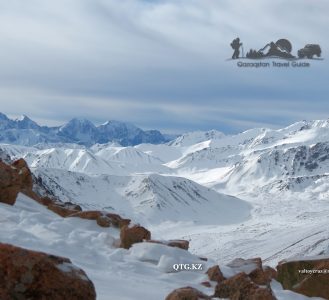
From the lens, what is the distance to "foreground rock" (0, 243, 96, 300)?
10.2 meters

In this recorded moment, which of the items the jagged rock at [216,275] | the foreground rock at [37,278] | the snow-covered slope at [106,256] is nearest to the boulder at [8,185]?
the snow-covered slope at [106,256]

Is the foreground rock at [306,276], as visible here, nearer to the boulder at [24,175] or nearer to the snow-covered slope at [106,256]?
the snow-covered slope at [106,256]

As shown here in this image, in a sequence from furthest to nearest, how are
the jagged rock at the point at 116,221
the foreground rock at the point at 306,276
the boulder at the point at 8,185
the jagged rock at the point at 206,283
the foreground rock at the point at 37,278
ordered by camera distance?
the jagged rock at the point at 116,221
the boulder at the point at 8,185
the foreground rock at the point at 306,276
the jagged rock at the point at 206,283
the foreground rock at the point at 37,278

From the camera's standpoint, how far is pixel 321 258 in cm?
2253

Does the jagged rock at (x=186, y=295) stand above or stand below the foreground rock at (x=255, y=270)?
above

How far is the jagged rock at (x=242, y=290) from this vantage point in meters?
15.9

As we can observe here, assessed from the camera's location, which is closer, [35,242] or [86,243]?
[35,242]

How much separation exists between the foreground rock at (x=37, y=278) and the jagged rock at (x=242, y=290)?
→ 6823 mm

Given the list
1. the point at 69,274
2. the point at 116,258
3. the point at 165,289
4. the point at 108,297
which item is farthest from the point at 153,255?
the point at 69,274

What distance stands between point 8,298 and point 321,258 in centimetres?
1635

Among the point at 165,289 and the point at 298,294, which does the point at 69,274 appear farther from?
the point at 298,294

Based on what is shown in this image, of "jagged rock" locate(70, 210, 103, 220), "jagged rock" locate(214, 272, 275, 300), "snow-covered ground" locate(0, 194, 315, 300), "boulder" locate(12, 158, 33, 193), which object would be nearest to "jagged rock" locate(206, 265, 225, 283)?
"snow-covered ground" locate(0, 194, 315, 300)

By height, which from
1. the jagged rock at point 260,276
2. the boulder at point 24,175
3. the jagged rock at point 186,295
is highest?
the boulder at point 24,175

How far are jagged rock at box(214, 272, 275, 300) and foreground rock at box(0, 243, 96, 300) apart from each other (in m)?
6.82
